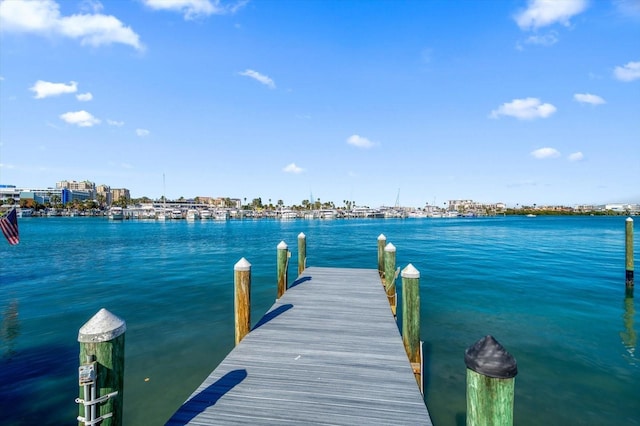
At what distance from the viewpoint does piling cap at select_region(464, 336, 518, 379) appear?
2742 mm

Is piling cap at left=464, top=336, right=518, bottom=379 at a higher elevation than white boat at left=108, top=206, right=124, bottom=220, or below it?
below

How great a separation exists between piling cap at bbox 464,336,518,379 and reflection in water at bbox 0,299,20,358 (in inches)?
519

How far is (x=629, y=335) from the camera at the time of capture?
11234 millimetres

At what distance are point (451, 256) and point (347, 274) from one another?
1977cm

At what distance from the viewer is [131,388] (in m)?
7.72

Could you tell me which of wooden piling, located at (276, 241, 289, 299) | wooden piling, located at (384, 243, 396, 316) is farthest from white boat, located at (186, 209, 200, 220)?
wooden piling, located at (384, 243, 396, 316)

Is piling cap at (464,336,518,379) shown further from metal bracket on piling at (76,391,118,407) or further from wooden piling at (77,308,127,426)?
metal bracket on piling at (76,391,118,407)

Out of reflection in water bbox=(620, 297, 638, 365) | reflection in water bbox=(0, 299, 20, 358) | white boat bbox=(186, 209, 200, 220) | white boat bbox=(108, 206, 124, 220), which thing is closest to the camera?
reflection in water bbox=(620, 297, 638, 365)

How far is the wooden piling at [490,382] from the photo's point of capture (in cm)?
275

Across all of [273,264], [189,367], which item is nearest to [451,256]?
[273,264]

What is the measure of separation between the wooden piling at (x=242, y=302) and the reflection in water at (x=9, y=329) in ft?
26.6

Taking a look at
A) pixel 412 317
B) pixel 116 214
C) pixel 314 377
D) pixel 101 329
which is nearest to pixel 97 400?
pixel 101 329

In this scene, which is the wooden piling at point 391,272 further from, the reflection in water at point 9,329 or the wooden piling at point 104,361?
the reflection in water at point 9,329

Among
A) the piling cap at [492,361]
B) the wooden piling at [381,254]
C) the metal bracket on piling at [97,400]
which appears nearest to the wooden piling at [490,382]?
the piling cap at [492,361]
